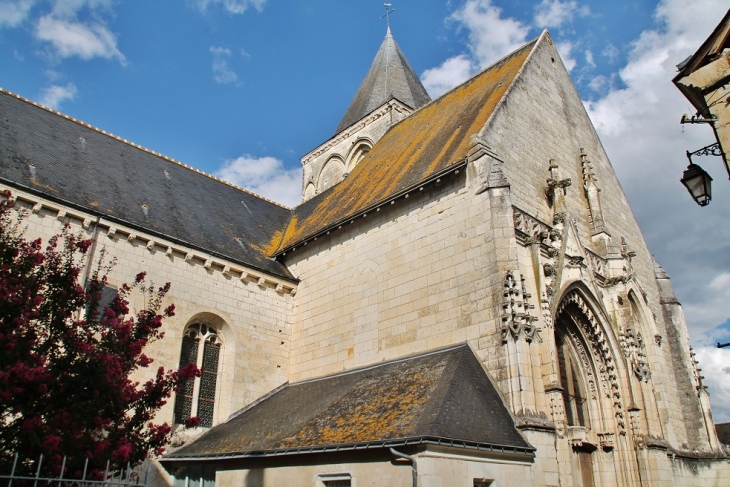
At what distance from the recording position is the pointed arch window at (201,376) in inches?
504

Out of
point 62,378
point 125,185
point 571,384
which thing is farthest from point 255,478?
point 125,185

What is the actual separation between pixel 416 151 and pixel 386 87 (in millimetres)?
11541

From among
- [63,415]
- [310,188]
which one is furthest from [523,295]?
[310,188]

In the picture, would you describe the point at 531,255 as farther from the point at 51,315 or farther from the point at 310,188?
the point at 310,188

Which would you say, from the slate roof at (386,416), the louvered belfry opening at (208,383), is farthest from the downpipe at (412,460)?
the louvered belfry opening at (208,383)

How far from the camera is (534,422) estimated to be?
9328 millimetres

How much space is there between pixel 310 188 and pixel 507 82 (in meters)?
14.1

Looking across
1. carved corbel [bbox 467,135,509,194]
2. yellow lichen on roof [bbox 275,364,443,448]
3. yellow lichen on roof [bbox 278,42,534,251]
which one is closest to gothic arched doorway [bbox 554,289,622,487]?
carved corbel [bbox 467,135,509,194]

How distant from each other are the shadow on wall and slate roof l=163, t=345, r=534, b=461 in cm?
34

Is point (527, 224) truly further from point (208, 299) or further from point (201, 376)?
point (201, 376)

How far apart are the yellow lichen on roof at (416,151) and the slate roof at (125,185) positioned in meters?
1.36

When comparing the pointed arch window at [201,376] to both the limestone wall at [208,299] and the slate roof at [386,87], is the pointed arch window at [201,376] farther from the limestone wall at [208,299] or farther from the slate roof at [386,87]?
the slate roof at [386,87]

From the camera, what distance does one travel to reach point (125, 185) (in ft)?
47.9

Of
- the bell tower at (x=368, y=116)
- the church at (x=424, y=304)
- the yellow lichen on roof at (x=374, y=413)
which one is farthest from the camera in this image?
the bell tower at (x=368, y=116)
